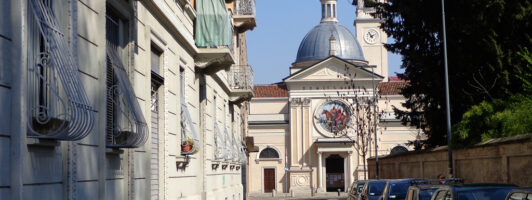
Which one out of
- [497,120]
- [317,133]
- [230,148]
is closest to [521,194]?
[497,120]

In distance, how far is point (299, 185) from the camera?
79.0 meters

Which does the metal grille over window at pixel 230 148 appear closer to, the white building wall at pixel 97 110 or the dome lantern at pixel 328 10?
the white building wall at pixel 97 110

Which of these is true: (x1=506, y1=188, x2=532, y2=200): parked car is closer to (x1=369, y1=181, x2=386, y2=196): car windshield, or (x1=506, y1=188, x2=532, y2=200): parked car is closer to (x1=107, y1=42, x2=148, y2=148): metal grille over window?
(x1=107, y1=42, x2=148, y2=148): metal grille over window

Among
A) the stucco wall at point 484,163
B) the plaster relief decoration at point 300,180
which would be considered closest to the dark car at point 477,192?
the stucco wall at point 484,163

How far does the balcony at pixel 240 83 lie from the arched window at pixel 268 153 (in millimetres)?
49526

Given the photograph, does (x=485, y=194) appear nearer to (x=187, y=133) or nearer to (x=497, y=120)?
(x=187, y=133)

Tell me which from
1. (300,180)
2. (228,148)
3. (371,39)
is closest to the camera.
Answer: (228,148)

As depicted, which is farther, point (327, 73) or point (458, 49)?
point (327, 73)

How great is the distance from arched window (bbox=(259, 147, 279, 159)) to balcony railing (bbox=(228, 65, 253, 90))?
49.4m

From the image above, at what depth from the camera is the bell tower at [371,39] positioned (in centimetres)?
9638

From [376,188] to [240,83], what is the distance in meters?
9.07

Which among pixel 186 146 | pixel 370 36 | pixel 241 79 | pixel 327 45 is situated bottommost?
pixel 186 146

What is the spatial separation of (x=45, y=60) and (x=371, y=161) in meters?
48.2

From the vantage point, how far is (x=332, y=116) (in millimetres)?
79500
